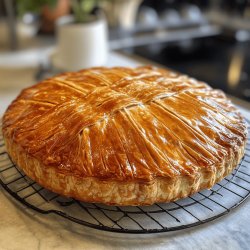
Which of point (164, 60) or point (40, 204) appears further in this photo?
point (164, 60)

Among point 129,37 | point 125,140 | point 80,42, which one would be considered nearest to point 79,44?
point 80,42

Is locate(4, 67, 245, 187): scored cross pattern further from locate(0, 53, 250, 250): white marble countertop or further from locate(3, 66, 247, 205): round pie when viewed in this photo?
locate(0, 53, 250, 250): white marble countertop

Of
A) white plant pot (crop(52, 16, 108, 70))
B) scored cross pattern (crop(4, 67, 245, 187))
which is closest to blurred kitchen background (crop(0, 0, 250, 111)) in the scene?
white plant pot (crop(52, 16, 108, 70))

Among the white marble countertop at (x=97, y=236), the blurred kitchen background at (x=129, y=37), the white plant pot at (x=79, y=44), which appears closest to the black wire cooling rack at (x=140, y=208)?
the white marble countertop at (x=97, y=236)

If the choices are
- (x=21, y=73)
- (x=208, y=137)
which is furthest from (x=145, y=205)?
(x=21, y=73)

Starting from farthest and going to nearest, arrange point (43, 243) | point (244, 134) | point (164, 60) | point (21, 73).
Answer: point (164, 60)
point (21, 73)
point (244, 134)
point (43, 243)

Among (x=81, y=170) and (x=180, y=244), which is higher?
(x=81, y=170)

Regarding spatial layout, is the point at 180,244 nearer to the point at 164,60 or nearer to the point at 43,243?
the point at 43,243
